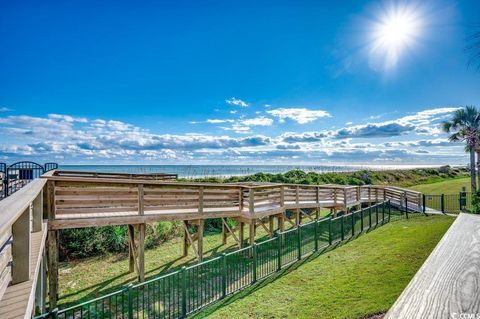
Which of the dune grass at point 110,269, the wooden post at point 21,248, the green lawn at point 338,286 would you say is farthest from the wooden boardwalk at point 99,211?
the green lawn at point 338,286

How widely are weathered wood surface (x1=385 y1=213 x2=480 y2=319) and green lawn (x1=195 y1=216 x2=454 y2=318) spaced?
17.7ft

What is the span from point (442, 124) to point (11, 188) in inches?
1340

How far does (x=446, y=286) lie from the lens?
1026 millimetres

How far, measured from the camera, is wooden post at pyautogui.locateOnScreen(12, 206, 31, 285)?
2.71 m

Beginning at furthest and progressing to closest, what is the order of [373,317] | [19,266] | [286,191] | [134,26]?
[134,26], [286,191], [373,317], [19,266]

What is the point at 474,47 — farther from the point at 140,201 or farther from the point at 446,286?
the point at 140,201

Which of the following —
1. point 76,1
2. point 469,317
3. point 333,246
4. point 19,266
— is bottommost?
point 333,246

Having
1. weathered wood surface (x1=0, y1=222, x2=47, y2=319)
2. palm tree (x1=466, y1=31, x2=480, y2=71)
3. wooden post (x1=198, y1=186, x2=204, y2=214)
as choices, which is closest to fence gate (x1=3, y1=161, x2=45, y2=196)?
wooden post (x1=198, y1=186, x2=204, y2=214)

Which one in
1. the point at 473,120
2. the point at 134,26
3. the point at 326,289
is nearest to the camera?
the point at 326,289

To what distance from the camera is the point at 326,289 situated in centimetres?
749

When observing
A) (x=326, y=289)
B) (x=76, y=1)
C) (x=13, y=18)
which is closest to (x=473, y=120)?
(x=326, y=289)

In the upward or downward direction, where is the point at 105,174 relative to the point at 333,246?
upward

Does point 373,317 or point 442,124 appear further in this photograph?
point 442,124

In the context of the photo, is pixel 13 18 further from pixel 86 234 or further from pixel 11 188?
pixel 86 234
